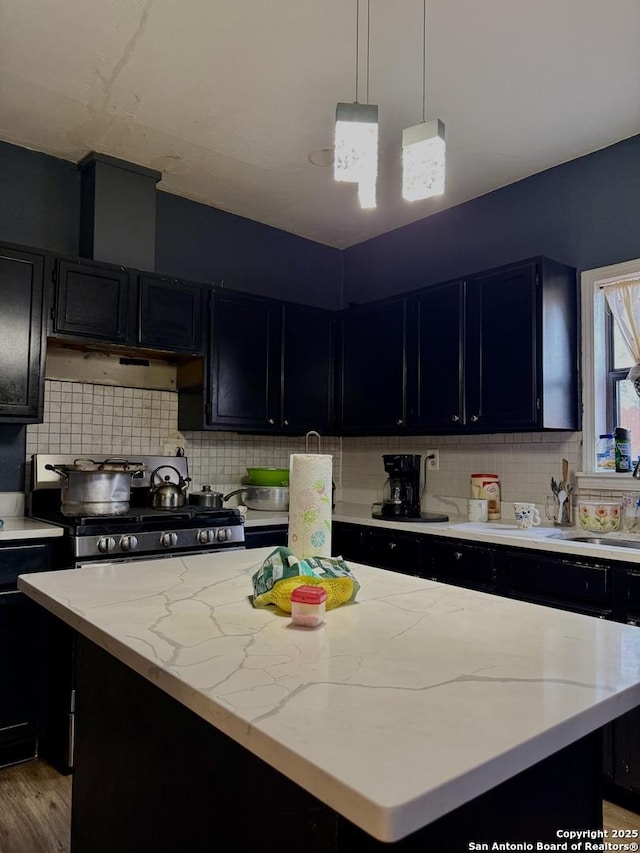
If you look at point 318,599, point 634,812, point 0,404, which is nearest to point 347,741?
point 318,599

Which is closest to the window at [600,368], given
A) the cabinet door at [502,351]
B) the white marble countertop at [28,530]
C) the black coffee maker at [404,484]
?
the cabinet door at [502,351]

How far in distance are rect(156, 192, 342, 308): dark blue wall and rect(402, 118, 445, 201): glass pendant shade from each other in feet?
8.03

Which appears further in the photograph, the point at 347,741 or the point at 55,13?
the point at 55,13

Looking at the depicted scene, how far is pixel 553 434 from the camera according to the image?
3.31 meters

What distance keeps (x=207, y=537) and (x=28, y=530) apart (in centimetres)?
83

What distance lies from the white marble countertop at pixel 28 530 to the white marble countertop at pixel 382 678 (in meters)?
1.13

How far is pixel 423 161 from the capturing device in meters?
1.58

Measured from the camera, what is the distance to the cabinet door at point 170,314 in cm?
331

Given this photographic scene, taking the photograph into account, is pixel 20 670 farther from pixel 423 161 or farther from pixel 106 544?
pixel 423 161

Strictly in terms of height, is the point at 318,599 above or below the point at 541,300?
below

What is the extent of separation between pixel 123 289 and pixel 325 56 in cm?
149

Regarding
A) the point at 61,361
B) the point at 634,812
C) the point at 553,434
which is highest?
the point at 61,361

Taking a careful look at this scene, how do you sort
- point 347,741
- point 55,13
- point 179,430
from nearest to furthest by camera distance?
point 347,741 < point 55,13 < point 179,430

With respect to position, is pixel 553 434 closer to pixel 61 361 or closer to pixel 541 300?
pixel 541 300
